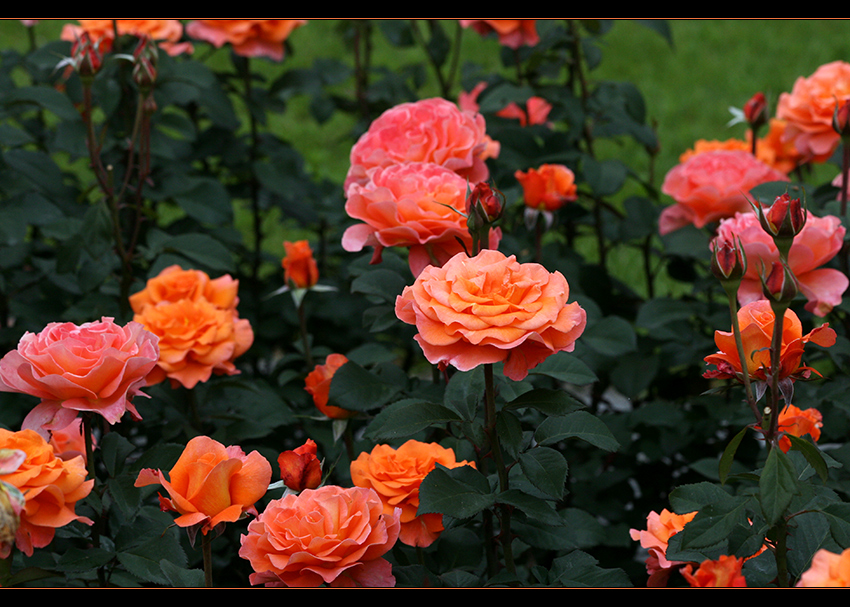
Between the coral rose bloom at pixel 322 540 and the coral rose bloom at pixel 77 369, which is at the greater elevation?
the coral rose bloom at pixel 77 369

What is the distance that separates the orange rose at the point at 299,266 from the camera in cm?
143

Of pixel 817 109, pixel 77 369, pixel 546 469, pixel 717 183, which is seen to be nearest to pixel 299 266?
pixel 77 369

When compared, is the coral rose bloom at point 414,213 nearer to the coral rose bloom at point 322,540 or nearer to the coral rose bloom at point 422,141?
the coral rose bloom at point 422,141

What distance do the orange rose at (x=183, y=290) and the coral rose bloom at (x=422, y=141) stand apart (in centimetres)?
30

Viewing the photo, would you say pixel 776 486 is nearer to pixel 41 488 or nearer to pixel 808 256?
pixel 808 256

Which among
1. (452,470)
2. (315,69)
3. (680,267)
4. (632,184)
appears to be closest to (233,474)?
(452,470)

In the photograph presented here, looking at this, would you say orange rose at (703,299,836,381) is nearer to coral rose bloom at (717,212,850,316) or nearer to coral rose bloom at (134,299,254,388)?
coral rose bloom at (717,212,850,316)

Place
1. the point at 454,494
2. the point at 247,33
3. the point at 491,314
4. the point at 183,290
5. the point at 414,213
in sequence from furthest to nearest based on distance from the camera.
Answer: the point at 247,33 → the point at 183,290 → the point at 414,213 → the point at 454,494 → the point at 491,314

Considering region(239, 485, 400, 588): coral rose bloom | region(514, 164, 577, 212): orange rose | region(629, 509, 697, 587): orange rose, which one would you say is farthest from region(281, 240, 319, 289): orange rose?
region(629, 509, 697, 587): orange rose

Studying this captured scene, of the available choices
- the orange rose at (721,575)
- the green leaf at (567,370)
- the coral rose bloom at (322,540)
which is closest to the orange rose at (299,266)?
the green leaf at (567,370)

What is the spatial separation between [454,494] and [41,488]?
0.43 metres

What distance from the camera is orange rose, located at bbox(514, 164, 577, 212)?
154 centimetres

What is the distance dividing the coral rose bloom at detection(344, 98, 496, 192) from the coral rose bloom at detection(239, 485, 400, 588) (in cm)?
55

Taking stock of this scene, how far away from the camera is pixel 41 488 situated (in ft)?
2.72
